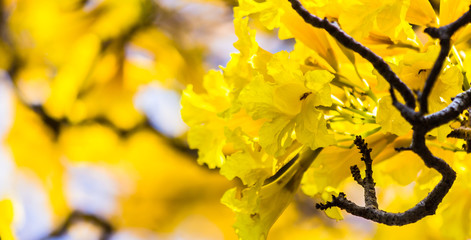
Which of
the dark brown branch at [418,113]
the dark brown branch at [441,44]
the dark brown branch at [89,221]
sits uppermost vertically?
the dark brown branch at [441,44]

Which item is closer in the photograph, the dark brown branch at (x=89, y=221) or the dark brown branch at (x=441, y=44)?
the dark brown branch at (x=441, y=44)

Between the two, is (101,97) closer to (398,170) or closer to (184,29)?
(184,29)

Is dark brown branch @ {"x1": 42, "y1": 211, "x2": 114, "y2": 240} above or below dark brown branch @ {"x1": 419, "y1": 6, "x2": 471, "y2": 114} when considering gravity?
below

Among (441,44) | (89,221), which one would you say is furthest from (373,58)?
(89,221)

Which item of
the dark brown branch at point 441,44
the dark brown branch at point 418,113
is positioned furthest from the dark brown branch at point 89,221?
the dark brown branch at point 441,44

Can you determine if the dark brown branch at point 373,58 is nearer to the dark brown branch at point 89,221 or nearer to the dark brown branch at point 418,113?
the dark brown branch at point 418,113

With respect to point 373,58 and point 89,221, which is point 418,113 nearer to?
point 373,58

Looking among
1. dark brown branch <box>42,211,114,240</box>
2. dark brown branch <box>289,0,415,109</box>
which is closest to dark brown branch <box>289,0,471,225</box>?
dark brown branch <box>289,0,415,109</box>

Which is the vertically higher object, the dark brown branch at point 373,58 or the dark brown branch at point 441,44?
the dark brown branch at point 441,44

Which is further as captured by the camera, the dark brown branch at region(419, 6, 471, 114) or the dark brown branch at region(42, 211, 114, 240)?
the dark brown branch at region(42, 211, 114, 240)

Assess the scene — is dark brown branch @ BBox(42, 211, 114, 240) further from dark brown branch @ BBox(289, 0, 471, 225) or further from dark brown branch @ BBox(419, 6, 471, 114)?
dark brown branch @ BBox(419, 6, 471, 114)

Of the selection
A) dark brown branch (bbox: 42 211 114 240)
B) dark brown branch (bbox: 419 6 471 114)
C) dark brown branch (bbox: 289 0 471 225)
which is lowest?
dark brown branch (bbox: 42 211 114 240)

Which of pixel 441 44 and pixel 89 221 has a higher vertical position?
pixel 441 44

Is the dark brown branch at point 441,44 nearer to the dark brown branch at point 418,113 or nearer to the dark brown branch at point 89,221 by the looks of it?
the dark brown branch at point 418,113
